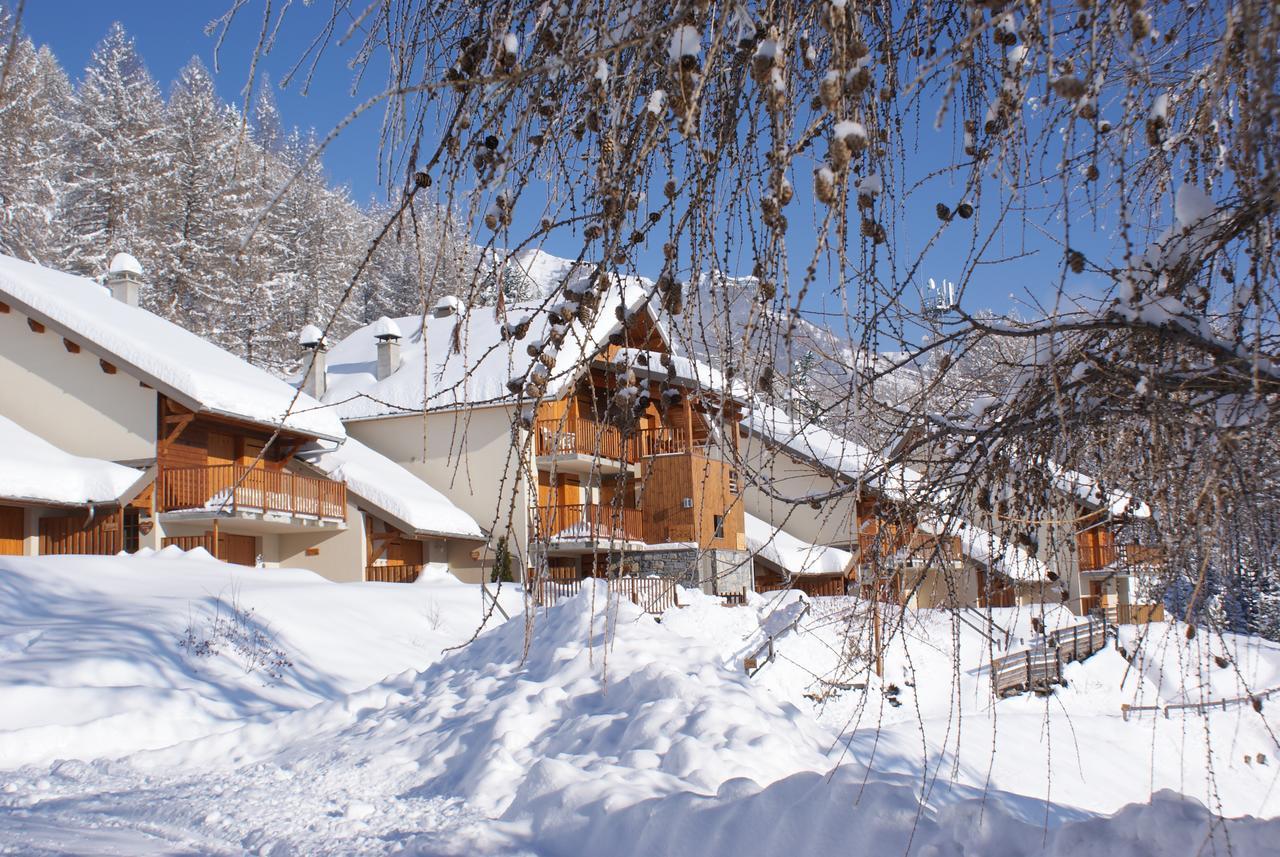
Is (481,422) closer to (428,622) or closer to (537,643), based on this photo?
(428,622)

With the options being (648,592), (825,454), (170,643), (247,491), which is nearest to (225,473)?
(247,491)

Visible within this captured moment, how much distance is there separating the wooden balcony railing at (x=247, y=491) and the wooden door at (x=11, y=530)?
238 centimetres

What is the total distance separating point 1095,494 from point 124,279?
25.4 metres

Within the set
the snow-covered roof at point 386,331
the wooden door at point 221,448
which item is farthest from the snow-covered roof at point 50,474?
the snow-covered roof at point 386,331

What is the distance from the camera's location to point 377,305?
44.5m

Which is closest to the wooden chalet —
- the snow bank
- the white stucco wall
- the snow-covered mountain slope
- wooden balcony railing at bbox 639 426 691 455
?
the white stucco wall

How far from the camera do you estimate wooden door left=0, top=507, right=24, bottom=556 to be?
1884 cm

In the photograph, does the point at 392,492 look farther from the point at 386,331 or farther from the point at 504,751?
the point at 504,751

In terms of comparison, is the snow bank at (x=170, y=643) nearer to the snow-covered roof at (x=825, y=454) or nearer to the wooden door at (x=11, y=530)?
the wooden door at (x=11, y=530)

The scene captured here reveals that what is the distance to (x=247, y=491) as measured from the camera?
65.3 ft

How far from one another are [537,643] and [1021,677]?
34.8 feet

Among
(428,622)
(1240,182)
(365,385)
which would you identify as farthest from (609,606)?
(365,385)

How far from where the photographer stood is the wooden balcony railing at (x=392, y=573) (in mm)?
24172

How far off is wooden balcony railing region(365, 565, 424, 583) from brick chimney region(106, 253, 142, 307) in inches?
337
